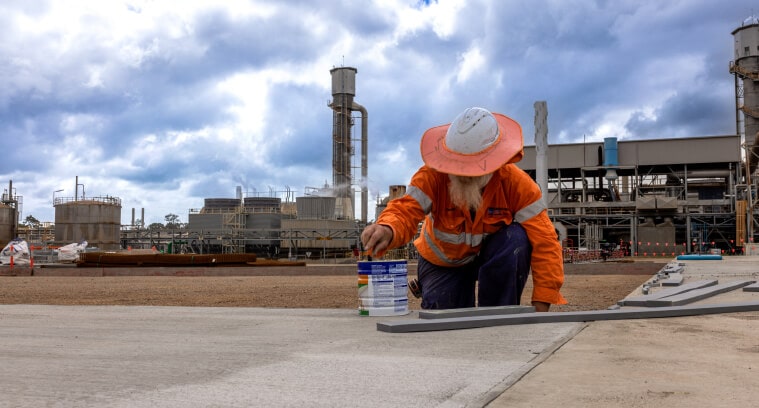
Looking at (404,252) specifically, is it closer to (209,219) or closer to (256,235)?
(256,235)

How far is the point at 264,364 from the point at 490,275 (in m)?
2.23

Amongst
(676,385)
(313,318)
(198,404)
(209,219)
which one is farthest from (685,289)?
(209,219)

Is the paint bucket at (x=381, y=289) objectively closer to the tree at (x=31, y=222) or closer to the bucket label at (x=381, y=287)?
the bucket label at (x=381, y=287)

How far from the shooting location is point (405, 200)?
4316 mm

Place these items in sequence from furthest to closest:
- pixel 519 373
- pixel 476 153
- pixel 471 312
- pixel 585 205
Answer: pixel 585 205 < pixel 476 153 < pixel 471 312 < pixel 519 373

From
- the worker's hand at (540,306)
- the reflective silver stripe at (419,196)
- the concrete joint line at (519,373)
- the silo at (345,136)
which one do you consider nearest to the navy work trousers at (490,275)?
the worker's hand at (540,306)

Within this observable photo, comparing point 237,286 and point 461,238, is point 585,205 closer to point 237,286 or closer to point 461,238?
point 237,286

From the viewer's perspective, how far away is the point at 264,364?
2580mm

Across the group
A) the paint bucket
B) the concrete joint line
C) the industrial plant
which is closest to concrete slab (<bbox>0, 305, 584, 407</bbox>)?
the concrete joint line

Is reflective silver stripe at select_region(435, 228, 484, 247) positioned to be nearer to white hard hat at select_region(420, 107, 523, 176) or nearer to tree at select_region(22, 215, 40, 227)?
white hard hat at select_region(420, 107, 523, 176)

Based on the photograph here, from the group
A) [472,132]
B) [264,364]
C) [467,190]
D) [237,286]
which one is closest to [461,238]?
[467,190]

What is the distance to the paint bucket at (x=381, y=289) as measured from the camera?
4.70m

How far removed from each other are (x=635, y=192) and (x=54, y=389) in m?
52.8

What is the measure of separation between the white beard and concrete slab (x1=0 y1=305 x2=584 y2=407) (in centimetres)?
98
